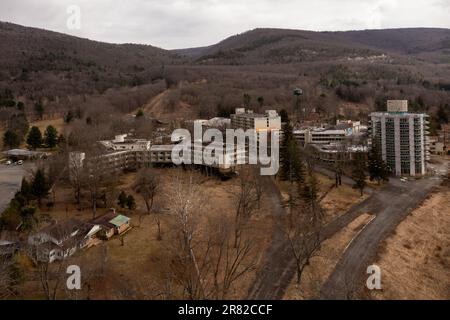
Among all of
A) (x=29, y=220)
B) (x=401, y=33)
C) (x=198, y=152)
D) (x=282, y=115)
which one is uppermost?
(x=401, y=33)

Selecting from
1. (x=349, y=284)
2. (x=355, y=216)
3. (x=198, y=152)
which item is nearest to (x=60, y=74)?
(x=198, y=152)

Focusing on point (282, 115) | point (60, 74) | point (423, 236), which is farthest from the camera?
point (60, 74)

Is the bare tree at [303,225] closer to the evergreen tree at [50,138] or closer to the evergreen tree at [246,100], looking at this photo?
the evergreen tree at [50,138]

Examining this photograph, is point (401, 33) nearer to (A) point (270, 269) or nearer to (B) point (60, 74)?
(B) point (60, 74)

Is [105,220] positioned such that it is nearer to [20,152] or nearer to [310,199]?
[310,199]

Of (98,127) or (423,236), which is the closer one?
(423,236)

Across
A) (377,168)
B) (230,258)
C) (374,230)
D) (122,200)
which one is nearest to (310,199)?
(374,230)

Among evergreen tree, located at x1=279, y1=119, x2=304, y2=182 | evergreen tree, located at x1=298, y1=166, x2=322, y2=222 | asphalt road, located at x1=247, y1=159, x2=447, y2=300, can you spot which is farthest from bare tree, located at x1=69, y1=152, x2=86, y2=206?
evergreen tree, located at x1=279, y1=119, x2=304, y2=182
